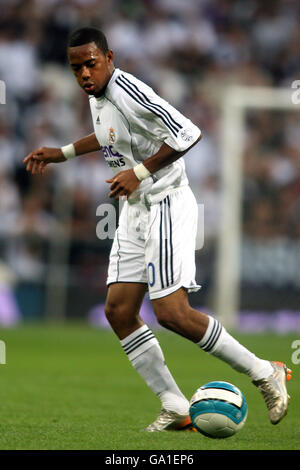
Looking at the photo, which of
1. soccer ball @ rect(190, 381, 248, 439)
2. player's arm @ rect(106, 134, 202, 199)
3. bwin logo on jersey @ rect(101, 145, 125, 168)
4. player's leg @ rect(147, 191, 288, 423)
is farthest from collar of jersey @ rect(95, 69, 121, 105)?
soccer ball @ rect(190, 381, 248, 439)

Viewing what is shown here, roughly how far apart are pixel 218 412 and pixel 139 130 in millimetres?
1608

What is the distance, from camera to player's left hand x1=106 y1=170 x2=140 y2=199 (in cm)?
470

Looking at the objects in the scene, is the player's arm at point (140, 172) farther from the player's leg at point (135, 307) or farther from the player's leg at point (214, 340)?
the player's leg at point (214, 340)

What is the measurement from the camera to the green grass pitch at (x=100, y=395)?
446cm

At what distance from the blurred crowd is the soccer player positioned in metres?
8.63

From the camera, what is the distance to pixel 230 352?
4.84 meters

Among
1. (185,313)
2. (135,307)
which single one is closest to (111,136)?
(135,307)

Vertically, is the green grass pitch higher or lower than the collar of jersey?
lower

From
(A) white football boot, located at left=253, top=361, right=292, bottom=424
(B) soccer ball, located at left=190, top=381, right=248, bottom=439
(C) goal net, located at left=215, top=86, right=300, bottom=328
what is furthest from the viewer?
(C) goal net, located at left=215, top=86, right=300, bottom=328

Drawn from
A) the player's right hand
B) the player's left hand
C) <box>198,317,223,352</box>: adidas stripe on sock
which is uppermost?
the player's right hand

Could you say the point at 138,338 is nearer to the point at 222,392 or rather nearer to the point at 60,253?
the point at 222,392

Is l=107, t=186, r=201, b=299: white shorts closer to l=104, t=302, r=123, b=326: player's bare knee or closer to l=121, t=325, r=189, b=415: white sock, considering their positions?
l=104, t=302, r=123, b=326: player's bare knee

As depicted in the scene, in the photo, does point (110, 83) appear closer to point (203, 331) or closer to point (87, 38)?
point (87, 38)

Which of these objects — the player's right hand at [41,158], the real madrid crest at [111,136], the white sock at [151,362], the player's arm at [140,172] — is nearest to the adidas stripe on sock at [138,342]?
the white sock at [151,362]
